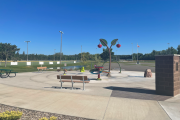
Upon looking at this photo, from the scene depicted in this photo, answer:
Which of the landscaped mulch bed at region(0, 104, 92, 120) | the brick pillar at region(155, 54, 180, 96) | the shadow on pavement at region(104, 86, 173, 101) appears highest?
the brick pillar at region(155, 54, 180, 96)

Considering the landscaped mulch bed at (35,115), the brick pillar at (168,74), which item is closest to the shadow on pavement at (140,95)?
the brick pillar at (168,74)

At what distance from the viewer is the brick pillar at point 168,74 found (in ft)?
21.2

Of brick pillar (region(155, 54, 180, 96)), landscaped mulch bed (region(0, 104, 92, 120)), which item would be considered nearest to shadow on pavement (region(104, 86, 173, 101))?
brick pillar (region(155, 54, 180, 96))

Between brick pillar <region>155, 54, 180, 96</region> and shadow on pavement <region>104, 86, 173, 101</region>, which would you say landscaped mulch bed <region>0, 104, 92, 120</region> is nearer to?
shadow on pavement <region>104, 86, 173, 101</region>

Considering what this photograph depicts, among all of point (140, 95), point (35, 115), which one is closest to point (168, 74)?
point (140, 95)

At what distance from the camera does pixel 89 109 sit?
185 inches

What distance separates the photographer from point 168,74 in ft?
21.5

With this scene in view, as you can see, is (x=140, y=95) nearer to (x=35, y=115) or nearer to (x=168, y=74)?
(x=168, y=74)

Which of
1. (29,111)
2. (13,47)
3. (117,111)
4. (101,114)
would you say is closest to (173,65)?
(117,111)

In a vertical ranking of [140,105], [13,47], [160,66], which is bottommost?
[140,105]

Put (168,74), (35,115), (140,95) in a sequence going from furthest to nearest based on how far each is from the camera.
→ (140,95), (168,74), (35,115)

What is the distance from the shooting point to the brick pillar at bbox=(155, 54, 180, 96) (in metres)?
6.47

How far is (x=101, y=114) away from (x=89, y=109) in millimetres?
613

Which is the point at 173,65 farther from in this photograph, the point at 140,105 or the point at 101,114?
the point at 101,114
